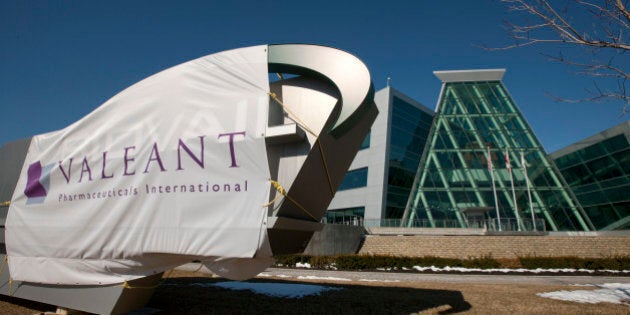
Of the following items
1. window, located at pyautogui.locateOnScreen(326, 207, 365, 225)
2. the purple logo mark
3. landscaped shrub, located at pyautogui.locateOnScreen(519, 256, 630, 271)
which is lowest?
landscaped shrub, located at pyautogui.locateOnScreen(519, 256, 630, 271)

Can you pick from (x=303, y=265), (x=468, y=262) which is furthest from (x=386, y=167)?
(x=303, y=265)

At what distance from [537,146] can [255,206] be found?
33195 mm

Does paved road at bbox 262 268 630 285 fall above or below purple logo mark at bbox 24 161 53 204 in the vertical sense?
below

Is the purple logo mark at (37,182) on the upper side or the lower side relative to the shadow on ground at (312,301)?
upper

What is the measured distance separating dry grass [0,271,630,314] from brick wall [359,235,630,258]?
437 inches

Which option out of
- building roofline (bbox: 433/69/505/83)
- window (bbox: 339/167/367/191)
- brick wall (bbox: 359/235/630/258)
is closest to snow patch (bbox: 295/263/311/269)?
brick wall (bbox: 359/235/630/258)

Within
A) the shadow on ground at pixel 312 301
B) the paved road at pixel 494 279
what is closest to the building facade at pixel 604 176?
the paved road at pixel 494 279

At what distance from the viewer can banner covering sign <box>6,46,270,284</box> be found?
5.32 meters

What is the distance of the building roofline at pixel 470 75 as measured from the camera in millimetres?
35750

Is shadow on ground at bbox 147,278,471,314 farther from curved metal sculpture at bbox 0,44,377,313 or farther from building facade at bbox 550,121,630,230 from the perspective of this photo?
building facade at bbox 550,121,630,230

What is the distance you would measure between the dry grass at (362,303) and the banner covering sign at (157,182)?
2207mm

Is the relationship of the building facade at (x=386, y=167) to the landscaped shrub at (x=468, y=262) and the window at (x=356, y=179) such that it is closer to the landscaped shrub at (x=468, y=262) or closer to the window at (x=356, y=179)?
the window at (x=356, y=179)

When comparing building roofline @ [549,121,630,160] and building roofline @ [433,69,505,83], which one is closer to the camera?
building roofline @ [549,121,630,160]

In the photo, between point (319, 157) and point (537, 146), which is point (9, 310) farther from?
point (537, 146)
